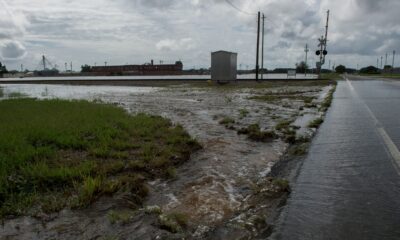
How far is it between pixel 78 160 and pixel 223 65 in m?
39.6

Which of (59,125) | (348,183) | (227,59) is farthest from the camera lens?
(227,59)

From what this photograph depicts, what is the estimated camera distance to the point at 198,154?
8047mm

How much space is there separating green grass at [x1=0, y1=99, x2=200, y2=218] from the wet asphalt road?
7.35 feet

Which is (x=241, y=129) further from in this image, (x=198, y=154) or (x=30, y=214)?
(x=30, y=214)

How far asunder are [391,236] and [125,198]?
3.32m

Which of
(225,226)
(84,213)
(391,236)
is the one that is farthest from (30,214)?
(391,236)

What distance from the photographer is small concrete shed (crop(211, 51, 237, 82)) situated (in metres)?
44.7

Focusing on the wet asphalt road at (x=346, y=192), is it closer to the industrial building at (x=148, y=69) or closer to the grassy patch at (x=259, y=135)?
the grassy patch at (x=259, y=135)

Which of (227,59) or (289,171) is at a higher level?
(227,59)

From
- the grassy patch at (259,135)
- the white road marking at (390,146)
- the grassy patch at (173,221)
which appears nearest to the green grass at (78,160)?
the grassy patch at (173,221)

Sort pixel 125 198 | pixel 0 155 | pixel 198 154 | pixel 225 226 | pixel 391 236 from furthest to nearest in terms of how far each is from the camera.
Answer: pixel 198 154, pixel 0 155, pixel 125 198, pixel 225 226, pixel 391 236

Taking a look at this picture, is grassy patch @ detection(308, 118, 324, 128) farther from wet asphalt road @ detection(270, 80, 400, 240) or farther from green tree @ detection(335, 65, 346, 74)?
green tree @ detection(335, 65, 346, 74)

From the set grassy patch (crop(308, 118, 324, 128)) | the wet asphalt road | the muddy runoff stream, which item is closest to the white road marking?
the wet asphalt road

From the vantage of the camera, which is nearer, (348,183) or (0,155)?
(348,183)
